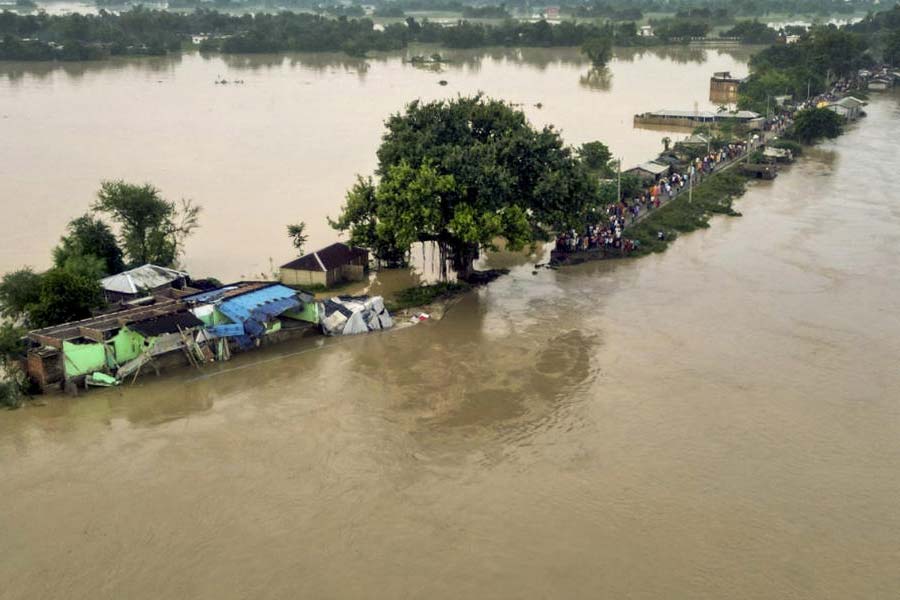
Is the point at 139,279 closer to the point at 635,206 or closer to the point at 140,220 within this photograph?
the point at 140,220

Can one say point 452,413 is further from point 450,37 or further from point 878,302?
point 450,37

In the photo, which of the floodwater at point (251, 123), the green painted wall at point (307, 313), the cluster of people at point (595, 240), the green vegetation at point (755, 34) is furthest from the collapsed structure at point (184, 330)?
the green vegetation at point (755, 34)

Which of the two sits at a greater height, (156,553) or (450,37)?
(450,37)

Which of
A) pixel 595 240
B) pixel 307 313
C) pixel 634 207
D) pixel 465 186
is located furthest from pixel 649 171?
pixel 307 313

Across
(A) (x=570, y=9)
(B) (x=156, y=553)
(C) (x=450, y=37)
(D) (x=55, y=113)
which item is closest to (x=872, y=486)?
(B) (x=156, y=553)

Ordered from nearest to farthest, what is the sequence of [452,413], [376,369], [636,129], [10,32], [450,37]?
[452,413] < [376,369] < [636,129] < [10,32] < [450,37]

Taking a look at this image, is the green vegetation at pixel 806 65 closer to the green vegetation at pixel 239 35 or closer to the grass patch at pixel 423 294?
the green vegetation at pixel 239 35
